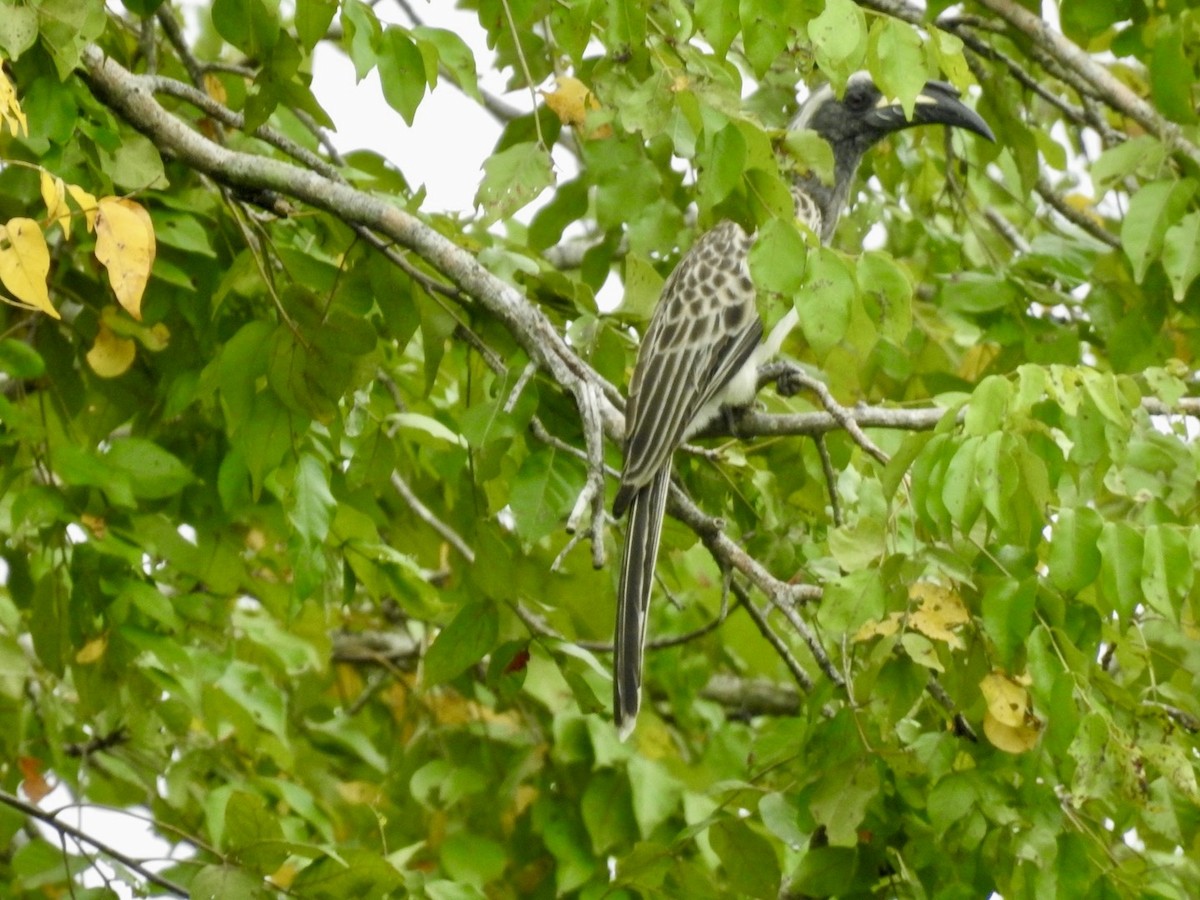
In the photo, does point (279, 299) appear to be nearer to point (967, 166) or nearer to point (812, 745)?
point (812, 745)

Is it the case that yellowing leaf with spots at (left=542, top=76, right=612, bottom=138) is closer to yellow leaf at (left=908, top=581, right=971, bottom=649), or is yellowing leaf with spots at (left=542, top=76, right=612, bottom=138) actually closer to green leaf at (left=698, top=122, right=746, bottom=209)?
green leaf at (left=698, top=122, right=746, bottom=209)

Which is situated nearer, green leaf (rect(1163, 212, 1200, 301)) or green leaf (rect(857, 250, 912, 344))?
green leaf (rect(857, 250, 912, 344))

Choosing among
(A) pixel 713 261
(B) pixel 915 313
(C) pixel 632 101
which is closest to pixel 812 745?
(C) pixel 632 101

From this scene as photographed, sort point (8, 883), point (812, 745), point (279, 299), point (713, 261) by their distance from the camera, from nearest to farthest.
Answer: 1. point (812, 745)
2. point (279, 299)
3. point (8, 883)
4. point (713, 261)

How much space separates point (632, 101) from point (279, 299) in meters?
0.65

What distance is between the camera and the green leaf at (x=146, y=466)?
2636mm

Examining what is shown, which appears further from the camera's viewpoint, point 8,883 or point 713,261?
point 713,261

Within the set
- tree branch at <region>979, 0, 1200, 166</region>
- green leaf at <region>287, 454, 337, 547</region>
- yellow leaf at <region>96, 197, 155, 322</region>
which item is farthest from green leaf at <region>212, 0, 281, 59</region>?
tree branch at <region>979, 0, 1200, 166</region>

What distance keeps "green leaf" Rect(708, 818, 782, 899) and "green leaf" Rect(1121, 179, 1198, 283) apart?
1.27 meters

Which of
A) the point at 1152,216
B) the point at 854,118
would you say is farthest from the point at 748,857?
the point at 854,118

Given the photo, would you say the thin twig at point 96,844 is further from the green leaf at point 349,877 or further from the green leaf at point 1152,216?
the green leaf at point 1152,216

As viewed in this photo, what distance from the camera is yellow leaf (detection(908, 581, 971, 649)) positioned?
217 centimetres

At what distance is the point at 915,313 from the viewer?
3.88 m

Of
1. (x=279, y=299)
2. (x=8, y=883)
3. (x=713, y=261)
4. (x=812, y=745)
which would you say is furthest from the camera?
(x=713, y=261)
